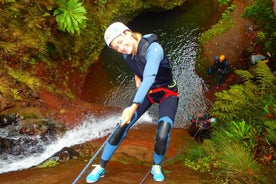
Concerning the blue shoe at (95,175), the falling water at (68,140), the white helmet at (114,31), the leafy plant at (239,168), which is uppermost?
the white helmet at (114,31)

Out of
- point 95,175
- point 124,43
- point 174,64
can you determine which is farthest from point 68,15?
point 95,175

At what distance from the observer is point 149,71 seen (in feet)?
13.4

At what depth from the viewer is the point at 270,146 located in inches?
222

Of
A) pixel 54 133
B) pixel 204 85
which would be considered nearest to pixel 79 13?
pixel 54 133

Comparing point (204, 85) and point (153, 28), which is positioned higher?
point (153, 28)

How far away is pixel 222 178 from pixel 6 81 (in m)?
6.38

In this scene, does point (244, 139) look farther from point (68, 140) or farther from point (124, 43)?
point (68, 140)

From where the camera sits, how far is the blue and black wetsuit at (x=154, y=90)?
410cm

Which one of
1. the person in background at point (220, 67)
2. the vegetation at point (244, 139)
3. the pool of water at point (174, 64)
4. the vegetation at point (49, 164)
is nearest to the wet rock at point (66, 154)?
the vegetation at point (49, 164)

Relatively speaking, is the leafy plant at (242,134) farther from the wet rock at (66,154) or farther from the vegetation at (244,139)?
the wet rock at (66,154)

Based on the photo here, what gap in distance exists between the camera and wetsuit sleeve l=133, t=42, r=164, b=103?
4047mm

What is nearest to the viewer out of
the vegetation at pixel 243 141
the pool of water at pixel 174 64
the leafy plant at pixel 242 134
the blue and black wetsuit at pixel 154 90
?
the blue and black wetsuit at pixel 154 90

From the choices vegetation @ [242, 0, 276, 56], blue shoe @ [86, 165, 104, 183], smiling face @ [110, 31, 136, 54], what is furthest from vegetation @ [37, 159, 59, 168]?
vegetation @ [242, 0, 276, 56]

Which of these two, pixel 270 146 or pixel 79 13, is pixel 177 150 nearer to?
pixel 270 146
